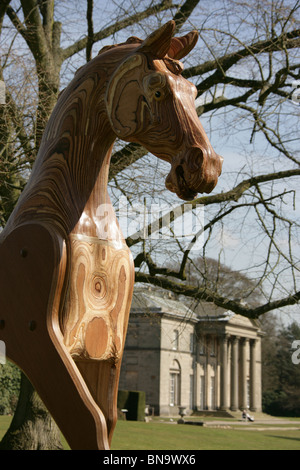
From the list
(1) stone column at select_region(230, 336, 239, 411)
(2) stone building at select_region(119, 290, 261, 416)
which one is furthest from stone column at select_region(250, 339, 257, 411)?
(1) stone column at select_region(230, 336, 239, 411)

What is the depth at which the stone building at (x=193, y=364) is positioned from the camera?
4238 cm

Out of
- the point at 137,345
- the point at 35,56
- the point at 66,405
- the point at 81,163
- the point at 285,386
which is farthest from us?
the point at 285,386

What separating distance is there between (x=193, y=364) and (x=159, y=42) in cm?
4923

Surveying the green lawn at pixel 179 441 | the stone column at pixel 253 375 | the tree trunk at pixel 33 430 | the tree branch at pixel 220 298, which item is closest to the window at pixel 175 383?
the stone column at pixel 253 375

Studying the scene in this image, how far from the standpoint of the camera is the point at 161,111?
1806 mm

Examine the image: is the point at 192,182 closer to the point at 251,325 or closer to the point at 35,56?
the point at 35,56

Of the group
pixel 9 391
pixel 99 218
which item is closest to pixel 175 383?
pixel 9 391

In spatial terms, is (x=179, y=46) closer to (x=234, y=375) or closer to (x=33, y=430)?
(x=33, y=430)

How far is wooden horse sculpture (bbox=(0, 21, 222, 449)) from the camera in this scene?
66.1 inches

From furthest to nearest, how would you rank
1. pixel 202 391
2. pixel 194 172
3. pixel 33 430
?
1. pixel 202 391
2. pixel 33 430
3. pixel 194 172

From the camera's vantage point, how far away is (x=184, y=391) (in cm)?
4650

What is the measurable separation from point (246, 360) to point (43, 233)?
57657 mm

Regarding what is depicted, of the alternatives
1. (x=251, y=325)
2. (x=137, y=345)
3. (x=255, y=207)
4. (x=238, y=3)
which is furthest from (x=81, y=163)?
(x=251, y=325)

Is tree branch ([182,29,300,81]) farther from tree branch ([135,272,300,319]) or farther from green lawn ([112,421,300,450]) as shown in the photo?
green lawn ([112,421,300,450])
